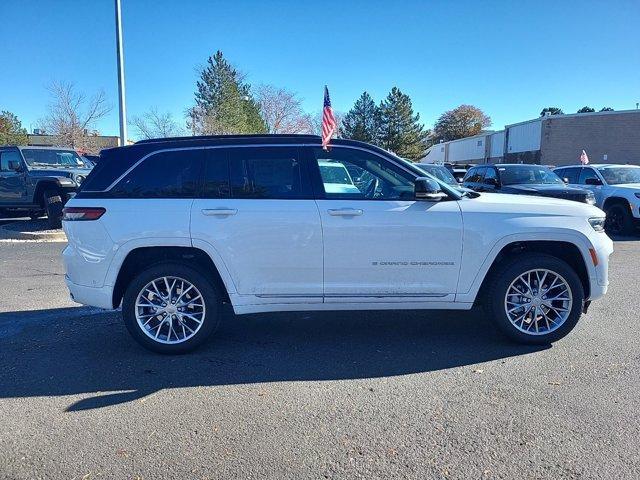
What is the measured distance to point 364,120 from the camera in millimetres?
65562

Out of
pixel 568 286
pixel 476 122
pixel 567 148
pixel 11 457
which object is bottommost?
pixel 11 457

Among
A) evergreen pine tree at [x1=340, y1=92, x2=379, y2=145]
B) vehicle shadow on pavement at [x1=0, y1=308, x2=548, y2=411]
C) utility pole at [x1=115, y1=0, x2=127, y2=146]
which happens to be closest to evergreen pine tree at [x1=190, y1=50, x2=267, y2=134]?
evergreen pine tree at [x1=340, y1=92, x2=379, y2=145]

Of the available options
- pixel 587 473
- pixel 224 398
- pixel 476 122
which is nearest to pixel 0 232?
pixel 224 398

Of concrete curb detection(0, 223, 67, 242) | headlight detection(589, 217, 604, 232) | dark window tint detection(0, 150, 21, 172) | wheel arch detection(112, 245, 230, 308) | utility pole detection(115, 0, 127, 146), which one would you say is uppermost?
utility pole detection(115, 0, 127, 146)

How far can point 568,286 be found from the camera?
14.7 ft

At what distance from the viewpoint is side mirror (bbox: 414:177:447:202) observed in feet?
13.9

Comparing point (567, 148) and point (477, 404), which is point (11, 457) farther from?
point (567, 148)

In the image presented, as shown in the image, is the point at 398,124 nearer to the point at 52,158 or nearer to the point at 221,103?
the point at 221,103

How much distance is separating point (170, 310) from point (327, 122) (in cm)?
230

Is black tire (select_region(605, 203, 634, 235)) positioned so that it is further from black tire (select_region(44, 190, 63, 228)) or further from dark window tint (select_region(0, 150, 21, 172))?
dark window tint (select_region(0, 150, 21, 172))

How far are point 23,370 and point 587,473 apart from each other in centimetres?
430

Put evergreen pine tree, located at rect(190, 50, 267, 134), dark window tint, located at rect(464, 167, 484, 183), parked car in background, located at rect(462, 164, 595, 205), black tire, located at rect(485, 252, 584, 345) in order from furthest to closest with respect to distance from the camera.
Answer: evergreen pine tree, located at rect(190, 50, 267, 134) → dark window tint, located at rect(464, 167, 484, 183) → parked car in background, located at rect(462, 164, 595, 205) → black tire, located at rect(485, 252, 584, 345)

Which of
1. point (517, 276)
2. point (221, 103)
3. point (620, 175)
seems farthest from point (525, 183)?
point (221, 103)

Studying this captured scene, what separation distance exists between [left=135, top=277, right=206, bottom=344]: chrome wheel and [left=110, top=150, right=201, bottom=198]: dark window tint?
2.63 ft
